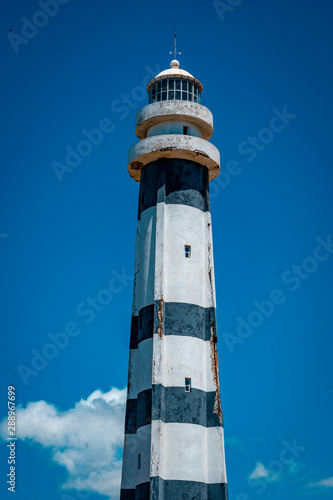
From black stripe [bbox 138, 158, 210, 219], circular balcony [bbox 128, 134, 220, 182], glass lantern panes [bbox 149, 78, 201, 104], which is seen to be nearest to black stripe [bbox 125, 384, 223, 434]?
black stripe [bbox 138, 158, 210, 219]

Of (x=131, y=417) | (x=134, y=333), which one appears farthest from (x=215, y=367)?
(x=131, y=417)

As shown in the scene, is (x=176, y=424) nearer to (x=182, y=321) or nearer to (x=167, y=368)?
(x=167, y=368)

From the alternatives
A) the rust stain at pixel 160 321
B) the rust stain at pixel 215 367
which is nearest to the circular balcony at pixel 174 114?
the rust stain at pixel 160 321

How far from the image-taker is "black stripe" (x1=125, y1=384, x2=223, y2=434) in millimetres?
32344

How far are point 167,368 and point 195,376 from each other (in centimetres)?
131

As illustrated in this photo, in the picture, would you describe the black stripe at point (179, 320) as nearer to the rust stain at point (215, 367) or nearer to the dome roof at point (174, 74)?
the rust stain at point (215, 367)

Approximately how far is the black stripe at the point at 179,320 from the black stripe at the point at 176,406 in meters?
2.56

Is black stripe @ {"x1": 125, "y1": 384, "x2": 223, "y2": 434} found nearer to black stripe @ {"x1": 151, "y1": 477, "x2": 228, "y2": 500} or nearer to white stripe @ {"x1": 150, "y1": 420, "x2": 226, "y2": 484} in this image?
white stripe @ {"x1": 150, "y1": 420, "x2": 226, "y2": 484}

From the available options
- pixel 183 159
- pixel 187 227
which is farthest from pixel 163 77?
pixel 187 227

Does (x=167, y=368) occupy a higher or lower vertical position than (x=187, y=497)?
higher

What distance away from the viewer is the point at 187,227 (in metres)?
35.9

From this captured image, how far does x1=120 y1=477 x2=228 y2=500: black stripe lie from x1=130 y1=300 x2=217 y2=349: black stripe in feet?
20.8

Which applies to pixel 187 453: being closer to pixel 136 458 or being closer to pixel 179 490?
pixel 179 490

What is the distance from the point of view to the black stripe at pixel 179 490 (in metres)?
30.9
